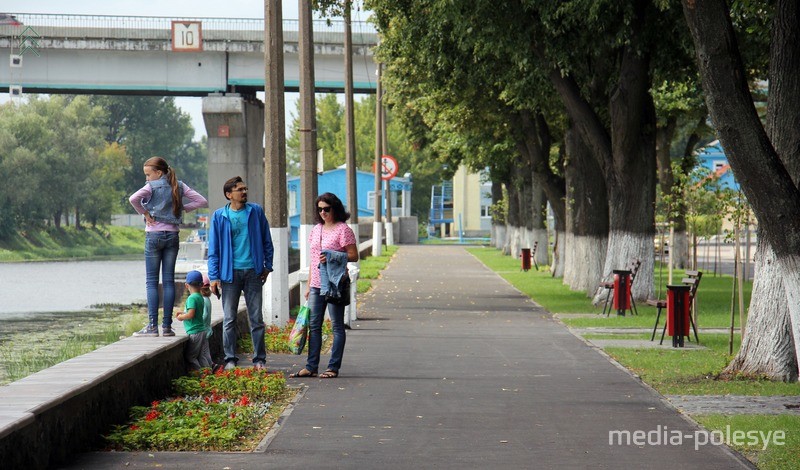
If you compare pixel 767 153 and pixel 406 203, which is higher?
pixel 767 153

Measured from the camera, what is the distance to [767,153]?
40.0 ft

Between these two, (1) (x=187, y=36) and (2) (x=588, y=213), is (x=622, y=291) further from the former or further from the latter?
(1) (x=187, y=36)

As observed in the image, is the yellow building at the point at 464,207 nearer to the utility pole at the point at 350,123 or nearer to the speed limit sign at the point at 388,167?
the speed limit sign at the point at 388,167

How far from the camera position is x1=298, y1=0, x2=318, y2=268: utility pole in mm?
22698

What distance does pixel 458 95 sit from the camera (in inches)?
1261

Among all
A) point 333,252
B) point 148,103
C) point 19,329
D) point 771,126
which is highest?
point 148,103

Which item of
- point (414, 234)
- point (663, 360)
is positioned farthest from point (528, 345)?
point (414, 234)

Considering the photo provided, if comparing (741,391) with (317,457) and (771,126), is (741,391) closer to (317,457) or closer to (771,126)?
(771,126)

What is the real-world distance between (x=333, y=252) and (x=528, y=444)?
4.36m

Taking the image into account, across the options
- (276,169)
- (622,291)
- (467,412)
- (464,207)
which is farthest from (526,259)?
(464,207)

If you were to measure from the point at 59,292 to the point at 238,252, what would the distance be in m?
29.6

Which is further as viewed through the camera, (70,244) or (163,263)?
(70,244)

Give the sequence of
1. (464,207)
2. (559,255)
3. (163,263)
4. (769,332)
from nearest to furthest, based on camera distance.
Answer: (163,263) < (769,332) < (559,255) < (464,207)

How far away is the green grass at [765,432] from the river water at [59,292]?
755 inches
